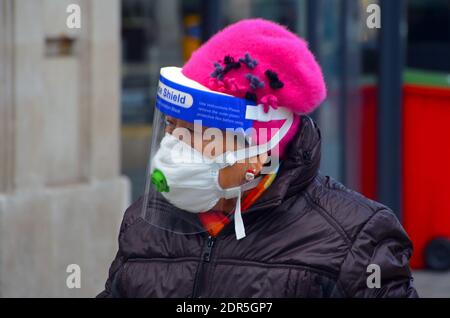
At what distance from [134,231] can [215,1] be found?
4116 millimetres

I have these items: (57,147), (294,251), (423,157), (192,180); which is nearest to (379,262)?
(294,251)

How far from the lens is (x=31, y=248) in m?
5.50

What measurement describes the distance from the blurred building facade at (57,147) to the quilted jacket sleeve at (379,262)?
333cm

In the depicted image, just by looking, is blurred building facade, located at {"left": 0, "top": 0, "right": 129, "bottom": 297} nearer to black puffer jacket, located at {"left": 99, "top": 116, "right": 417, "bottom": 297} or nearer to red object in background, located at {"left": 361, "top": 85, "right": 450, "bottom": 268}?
red object in background, located at {"left": 361, "top": 85, "right": 450, "bottom": 268}

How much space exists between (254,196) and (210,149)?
5.7 inches

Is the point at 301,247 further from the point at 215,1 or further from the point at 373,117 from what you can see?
the point at 373,117

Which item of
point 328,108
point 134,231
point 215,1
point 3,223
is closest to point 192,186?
point 134,231

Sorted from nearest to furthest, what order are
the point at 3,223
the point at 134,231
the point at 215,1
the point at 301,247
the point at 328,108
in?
the point at 301,247, the point at 134,231, the point at 3,223, the point at 215,1, the point at 328,108

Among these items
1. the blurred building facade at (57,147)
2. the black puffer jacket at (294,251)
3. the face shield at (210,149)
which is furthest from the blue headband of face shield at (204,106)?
the blurred building facade at (57,147)

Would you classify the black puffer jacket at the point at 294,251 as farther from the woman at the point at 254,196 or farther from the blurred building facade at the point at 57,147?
the blurred building facade at the point at 57,147

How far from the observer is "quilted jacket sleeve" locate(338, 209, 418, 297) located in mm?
2244

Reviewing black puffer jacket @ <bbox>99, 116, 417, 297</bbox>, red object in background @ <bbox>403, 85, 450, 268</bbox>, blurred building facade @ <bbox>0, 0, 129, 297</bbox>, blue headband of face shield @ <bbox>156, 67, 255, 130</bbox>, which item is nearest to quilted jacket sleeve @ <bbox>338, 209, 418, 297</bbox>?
black puffer jacket @ <bbox>99, 116, 417, 297</bbox>

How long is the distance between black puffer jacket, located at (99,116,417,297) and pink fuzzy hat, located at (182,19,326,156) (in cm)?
9

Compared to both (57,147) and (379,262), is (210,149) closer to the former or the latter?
(379,262)
